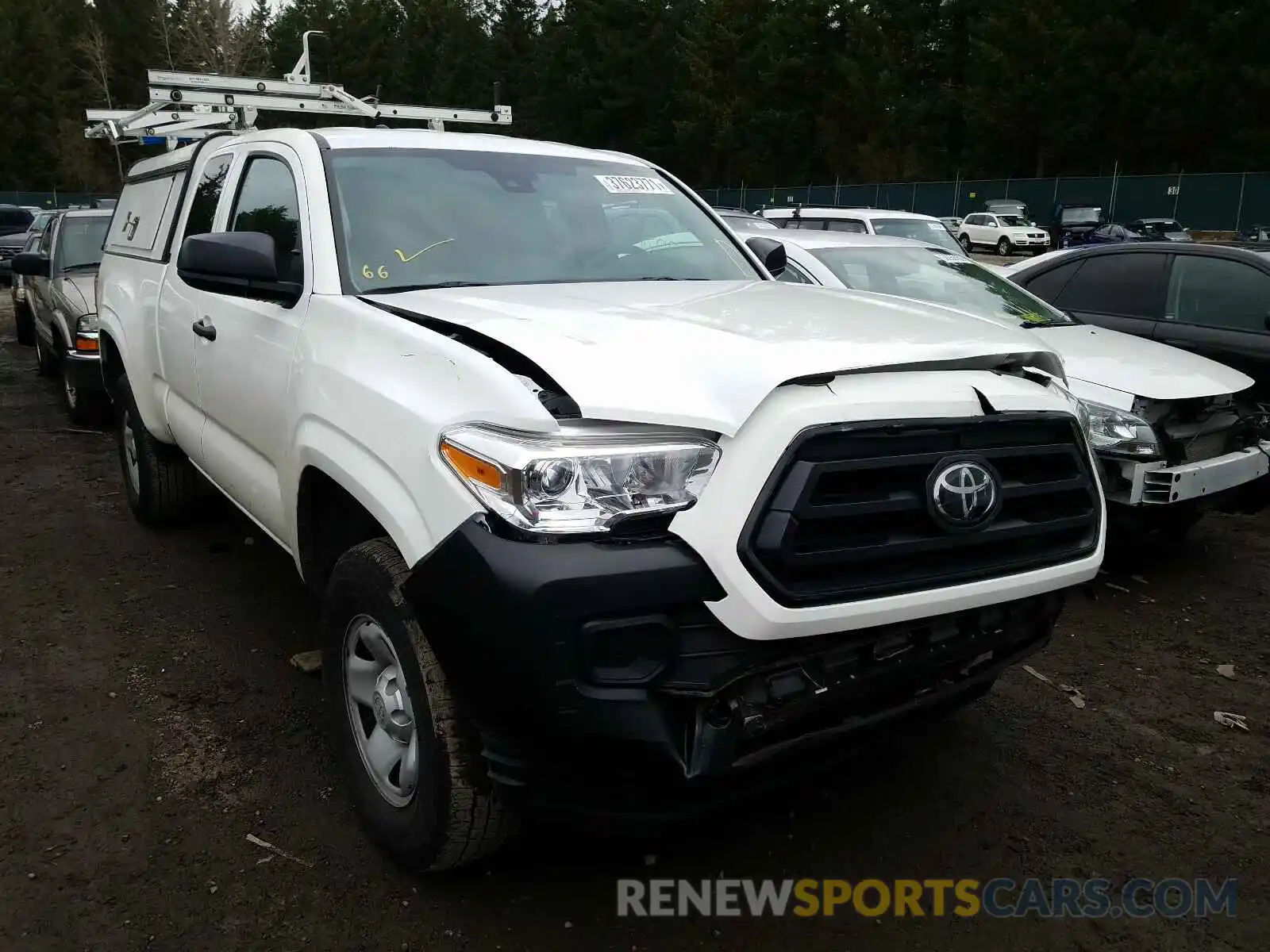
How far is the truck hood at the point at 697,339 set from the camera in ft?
7.40

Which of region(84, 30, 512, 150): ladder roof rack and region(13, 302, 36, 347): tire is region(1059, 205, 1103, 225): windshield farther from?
region(13, 302, 36, 347): tire

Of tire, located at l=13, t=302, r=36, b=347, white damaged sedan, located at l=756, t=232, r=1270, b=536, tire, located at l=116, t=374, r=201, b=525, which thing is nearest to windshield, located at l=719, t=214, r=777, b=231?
white damaged sedan, located at l=756, t=232, r=1270, b=536

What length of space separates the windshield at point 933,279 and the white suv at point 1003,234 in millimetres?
27459

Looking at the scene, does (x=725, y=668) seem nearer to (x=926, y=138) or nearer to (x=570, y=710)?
(x=570, y=710)

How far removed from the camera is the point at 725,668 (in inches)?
85.4

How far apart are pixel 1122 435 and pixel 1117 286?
2.70 meters

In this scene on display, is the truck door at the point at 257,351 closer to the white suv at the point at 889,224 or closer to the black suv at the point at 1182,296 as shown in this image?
the black suv at the point at 1182,296

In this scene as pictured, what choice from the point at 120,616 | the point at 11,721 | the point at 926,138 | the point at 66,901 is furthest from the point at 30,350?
the point at 926,138

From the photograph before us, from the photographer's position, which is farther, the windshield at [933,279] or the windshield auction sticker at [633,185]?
the windshield at [933,279]

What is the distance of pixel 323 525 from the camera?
3131 millimetres

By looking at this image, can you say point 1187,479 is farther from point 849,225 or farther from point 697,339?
point 849,225

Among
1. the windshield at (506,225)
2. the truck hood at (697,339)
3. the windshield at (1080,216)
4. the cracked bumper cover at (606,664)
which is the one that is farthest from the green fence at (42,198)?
the cracked bumper cover at (606,664)

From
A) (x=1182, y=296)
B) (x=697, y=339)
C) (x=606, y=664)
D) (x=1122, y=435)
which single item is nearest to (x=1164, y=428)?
(x=1122, y=435)

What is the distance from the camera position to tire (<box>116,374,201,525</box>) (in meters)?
5.33
